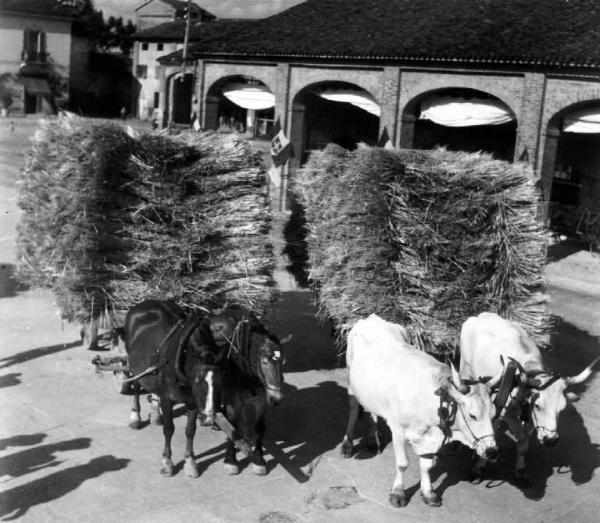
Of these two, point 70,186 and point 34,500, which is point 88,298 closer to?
point 70,186

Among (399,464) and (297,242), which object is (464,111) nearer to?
(297,242)

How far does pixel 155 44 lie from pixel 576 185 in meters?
40.4

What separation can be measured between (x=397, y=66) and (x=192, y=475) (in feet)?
65.9

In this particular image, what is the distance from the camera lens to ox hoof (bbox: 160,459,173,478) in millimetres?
8992

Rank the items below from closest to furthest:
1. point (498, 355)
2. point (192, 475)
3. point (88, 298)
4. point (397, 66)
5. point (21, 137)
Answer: point (192, 475)
point (498, 355)
point (88, 298)
point (397, 66)
point (21, 137)

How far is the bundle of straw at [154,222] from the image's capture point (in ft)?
35.8

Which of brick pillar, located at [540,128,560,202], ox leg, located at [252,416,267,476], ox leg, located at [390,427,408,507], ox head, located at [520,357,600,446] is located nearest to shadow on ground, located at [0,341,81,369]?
ox leg, located at [252,416,267,476]

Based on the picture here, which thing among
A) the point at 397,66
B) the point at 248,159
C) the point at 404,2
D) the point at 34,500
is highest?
the point at 404,2

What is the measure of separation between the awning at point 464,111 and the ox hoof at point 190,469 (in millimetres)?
19639

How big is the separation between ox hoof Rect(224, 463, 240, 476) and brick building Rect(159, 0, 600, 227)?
16.8 meters

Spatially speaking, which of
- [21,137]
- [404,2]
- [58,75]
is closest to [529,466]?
[404,2]

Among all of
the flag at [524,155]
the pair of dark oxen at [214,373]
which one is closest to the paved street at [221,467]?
the pair of dark oxen at [214,373]

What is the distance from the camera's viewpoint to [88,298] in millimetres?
11070

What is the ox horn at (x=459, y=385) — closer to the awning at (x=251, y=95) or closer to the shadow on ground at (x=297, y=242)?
the shadow on ground at (x=297, y=242)
